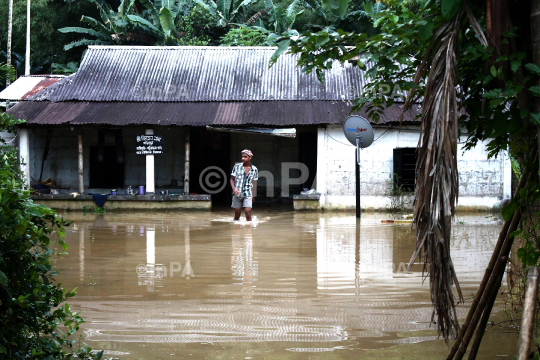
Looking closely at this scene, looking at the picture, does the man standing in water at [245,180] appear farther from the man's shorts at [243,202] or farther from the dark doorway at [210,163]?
the dark doorway at [210,163]

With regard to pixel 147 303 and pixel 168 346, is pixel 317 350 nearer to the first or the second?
pixel 168 346

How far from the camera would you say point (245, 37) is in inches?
971

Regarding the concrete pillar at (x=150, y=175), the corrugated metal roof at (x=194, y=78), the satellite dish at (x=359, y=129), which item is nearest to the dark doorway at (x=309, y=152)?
the corrugated metal roof at (x=194, y=78)

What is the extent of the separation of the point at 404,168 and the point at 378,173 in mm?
794

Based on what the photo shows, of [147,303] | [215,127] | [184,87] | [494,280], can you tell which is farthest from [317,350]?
[184,87]

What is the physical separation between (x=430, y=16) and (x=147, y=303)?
380 centimetres

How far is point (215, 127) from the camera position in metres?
15.0

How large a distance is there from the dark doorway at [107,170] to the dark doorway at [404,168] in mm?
8892

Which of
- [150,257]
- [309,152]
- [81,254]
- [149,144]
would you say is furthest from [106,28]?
[150,257]

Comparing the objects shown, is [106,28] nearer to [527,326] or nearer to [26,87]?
[26,87]

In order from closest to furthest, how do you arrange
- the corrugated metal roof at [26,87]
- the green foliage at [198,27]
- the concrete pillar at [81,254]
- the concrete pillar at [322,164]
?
the concrete pillar at [81,254] < the concrete pillar at [322,164] < the corrugated metal roof at [26,87] < the green foliage at [198,27]

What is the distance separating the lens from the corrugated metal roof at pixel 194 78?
1639 cm

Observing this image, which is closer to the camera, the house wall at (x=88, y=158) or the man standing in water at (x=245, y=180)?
the man standing in water at (x=245, y=180)

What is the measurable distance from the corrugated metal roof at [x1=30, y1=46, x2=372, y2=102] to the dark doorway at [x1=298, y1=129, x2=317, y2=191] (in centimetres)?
160
